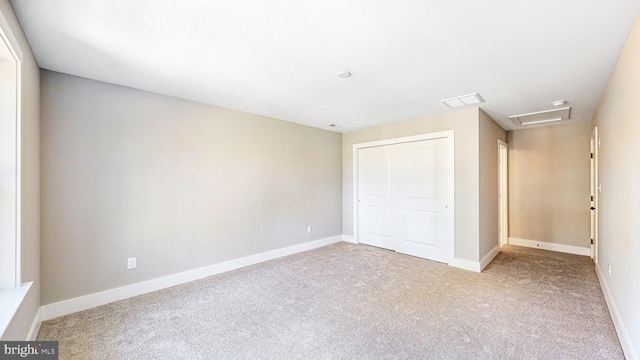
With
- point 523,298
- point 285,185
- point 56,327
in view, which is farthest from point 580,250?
point 56,327

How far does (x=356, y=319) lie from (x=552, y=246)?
15.0ft

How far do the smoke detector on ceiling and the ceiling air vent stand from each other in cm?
117

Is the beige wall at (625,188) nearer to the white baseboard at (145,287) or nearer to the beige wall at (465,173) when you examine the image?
the beige wall at (465,173)

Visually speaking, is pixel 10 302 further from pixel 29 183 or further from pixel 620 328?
pixel 620 328

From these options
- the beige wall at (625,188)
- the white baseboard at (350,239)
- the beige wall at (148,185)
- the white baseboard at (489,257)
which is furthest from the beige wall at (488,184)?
the beige wall at (148,185)

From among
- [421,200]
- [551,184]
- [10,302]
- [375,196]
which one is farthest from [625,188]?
[10,302]

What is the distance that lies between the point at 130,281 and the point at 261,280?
141cm

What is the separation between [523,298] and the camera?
110 inches

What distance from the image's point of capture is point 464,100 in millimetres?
3324

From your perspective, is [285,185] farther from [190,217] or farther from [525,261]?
[525,261]

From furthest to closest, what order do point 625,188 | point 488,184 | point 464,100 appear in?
point 488,184
point 464,100
point 625,188

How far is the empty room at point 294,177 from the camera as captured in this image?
1778 mm

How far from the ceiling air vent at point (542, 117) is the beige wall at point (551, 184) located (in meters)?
0.60

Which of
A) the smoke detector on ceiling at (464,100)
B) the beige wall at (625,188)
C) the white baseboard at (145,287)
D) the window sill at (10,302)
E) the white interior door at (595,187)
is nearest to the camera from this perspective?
the window sill at (10,302)
